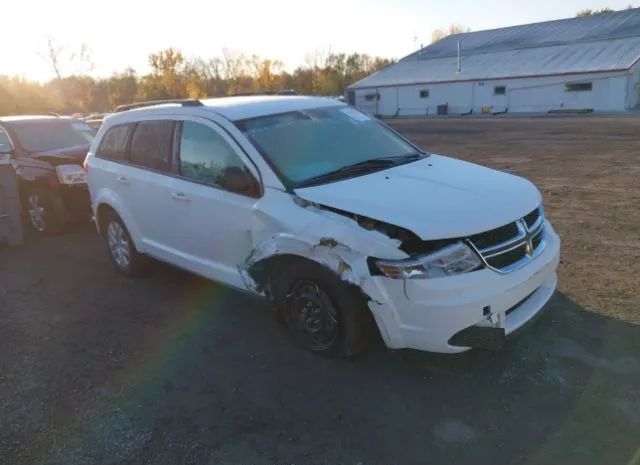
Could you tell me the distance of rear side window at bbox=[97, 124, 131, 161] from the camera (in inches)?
215

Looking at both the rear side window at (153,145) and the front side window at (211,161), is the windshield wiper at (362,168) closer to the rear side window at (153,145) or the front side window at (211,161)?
the front side window at (211,161)

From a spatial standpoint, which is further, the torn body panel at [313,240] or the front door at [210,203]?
the front door at [210,203]

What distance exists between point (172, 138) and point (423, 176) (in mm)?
2368

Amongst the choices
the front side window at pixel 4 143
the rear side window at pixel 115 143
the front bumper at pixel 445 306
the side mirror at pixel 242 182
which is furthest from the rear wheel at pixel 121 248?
the front side window at pixel 4 143

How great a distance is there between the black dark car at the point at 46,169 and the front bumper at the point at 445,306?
611cm

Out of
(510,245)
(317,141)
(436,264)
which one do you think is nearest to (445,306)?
(436,264)

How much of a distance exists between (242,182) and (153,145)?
1599mm

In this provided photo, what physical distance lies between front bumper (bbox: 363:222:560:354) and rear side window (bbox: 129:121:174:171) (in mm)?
2600

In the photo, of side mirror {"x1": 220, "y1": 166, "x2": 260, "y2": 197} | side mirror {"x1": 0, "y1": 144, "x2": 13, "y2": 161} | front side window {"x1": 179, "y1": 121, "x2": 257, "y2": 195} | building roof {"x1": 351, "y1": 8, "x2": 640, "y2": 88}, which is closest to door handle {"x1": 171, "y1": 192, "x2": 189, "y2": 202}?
front side window {"x1": 179, "y1": 121, "x2": 257, "y2": 195}

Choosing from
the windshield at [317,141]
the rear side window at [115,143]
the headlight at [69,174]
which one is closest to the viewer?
the windshield at [317,141]

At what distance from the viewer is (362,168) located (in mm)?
4074

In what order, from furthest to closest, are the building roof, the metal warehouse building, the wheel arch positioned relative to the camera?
1. the building roof
2. the metal warehouse building
3. the wheel arch

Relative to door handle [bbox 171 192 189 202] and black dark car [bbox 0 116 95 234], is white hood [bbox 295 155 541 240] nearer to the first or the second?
door handle [bbox 171 192 189 202]

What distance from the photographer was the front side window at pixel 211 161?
12.9ft
